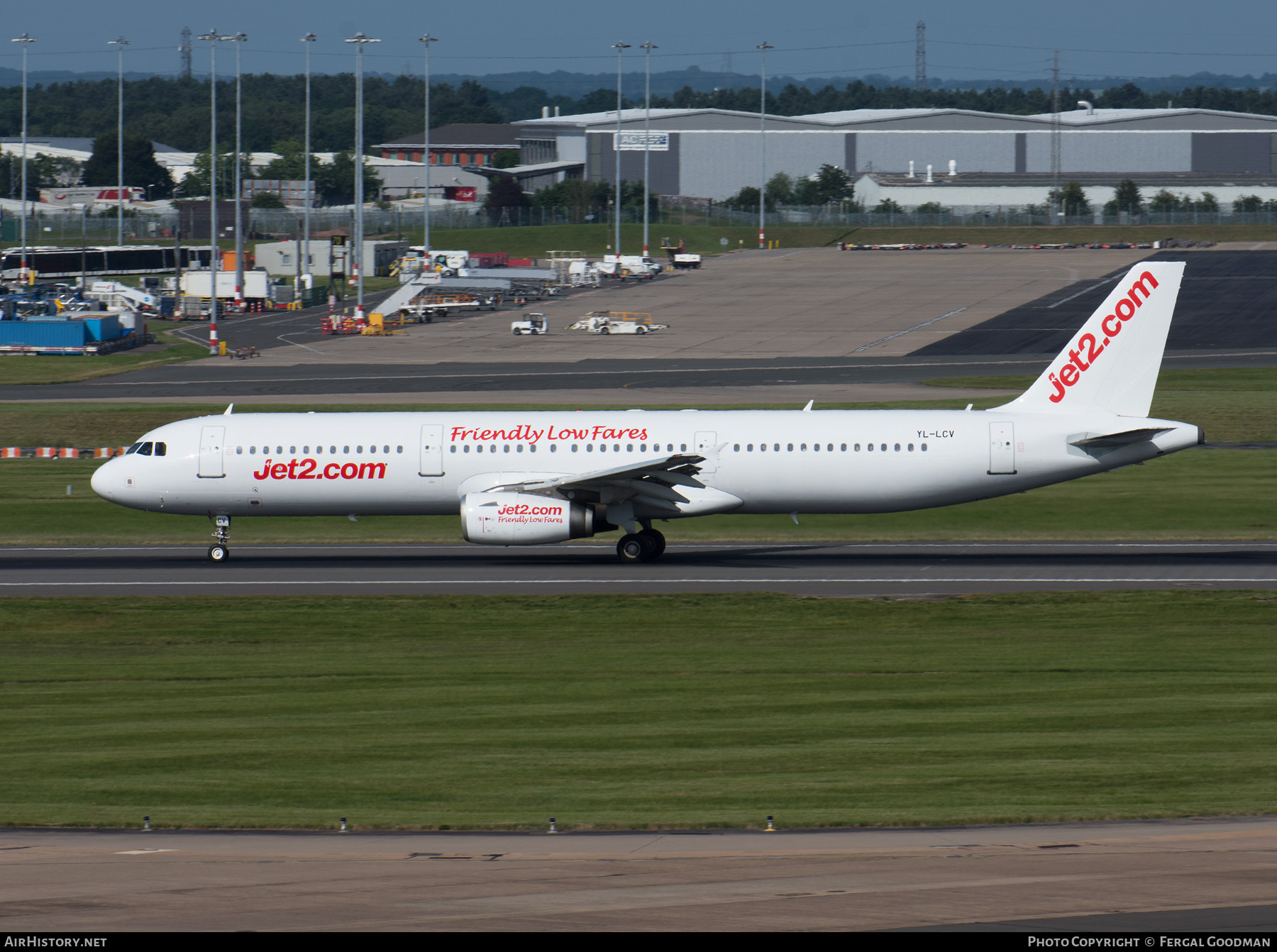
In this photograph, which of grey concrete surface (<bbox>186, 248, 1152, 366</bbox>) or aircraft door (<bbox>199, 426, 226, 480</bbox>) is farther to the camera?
grey concrete surface (<bbox>186, 248, 1152, 366</bbox>)

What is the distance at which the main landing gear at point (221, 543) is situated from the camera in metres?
41.0

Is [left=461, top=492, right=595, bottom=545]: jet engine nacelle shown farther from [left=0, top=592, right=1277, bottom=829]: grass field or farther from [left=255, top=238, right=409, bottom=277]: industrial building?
[left=255, top=238, right=409, bottom=277]: industrial building

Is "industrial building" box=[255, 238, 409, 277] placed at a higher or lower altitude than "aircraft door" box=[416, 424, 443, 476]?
higher

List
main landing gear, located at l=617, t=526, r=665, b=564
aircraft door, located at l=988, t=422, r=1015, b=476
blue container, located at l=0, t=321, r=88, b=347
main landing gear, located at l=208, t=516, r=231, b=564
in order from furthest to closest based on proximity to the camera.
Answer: blue container, located at l=0, t=321, r=88, b=347
main landing gear, located at l=208, t=516, r=231, b=564
main landing gear, located at l=617, t=526, r=665, b=564
aircraft door, located at l=988, t=422, r=1015, b=476

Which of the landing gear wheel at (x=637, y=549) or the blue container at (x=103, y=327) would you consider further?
the blue container at (x=103, y=327)

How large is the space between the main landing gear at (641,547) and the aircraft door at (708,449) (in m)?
2.39

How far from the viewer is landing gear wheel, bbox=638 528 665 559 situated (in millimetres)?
40375

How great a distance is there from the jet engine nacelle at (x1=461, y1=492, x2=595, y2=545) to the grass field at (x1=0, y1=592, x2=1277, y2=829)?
3.90m

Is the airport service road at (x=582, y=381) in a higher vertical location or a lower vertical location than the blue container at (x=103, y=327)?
lower

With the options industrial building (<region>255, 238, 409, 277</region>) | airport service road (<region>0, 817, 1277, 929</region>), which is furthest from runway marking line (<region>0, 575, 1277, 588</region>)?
industrial building (<region>255, 238, 409, 277</region>)

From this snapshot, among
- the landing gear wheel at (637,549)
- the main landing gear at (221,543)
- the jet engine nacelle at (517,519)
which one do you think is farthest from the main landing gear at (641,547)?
the main landing gear at (221,543)

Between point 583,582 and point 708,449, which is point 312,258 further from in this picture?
point 583,582

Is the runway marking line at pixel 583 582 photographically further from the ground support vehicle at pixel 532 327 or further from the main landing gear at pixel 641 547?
the ground support vehicle at pixel 532 327

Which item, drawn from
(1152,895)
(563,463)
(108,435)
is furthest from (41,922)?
(108,435)
